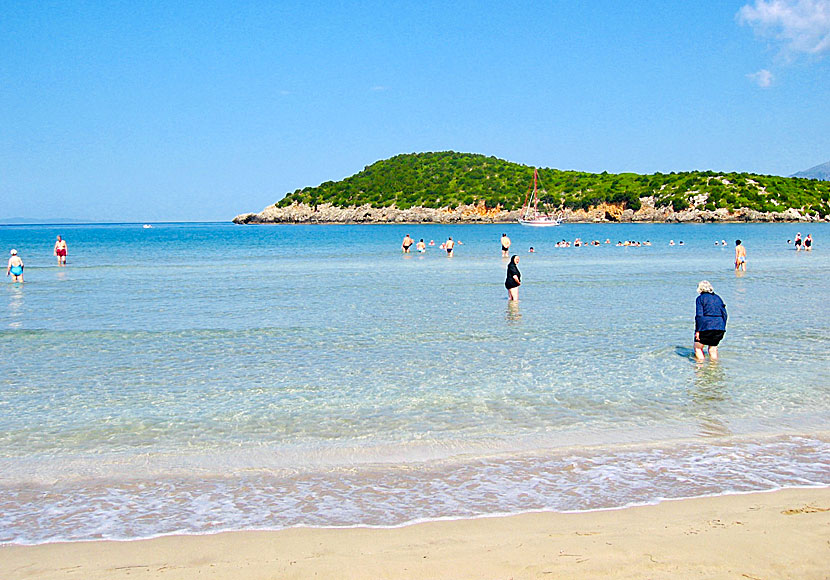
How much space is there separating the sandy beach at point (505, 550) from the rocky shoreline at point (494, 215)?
451 ft

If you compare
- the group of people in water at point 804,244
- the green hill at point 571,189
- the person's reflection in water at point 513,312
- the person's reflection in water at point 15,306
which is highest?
the green hill at point 571,189

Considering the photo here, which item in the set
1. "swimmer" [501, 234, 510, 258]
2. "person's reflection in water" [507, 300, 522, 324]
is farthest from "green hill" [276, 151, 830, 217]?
"person's reflection in water" [507, 300, 522, 324]

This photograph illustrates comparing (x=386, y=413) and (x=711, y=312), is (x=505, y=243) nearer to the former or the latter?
(x=711, y=312)

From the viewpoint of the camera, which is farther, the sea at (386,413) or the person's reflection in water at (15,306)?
the person's reflection in water at (15,306)

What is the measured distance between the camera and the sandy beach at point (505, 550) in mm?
4848

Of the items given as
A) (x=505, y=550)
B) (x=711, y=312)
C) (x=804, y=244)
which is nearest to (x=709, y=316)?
(x=711, y=312)

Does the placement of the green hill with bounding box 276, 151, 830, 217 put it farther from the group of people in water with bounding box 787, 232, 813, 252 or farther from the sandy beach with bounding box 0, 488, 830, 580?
the sandy beach with bounding box 0, 488, 830, 580

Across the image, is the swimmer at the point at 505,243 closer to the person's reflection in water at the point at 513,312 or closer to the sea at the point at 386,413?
the person's reflection in water at the point at 513,312

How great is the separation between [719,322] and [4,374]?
11.6m

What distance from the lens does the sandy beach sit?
4.85 metres

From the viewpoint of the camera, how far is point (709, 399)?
383 inches

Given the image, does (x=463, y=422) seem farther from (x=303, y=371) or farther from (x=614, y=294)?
(x=614, y=294)

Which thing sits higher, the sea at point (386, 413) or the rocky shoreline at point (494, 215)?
the rocky shoreline at point (494, 215)

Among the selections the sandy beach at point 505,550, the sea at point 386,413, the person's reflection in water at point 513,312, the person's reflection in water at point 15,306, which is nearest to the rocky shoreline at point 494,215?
the sea at point 386,413
